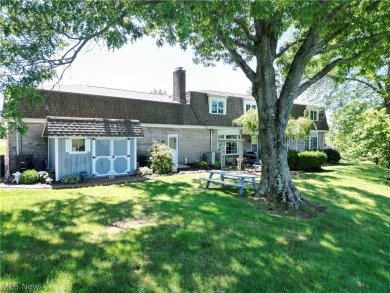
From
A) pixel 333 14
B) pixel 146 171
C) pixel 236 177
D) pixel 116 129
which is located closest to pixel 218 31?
pixel 333 14

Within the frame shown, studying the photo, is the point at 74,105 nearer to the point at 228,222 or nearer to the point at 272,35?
the point at 272,35

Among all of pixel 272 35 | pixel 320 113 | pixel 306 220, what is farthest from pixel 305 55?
pixel 320 113

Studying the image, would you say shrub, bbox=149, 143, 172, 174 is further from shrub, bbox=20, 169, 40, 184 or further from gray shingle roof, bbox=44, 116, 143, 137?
shrub, bbox=20, 169, 40, 184

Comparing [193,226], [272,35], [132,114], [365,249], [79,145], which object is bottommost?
[365,249]

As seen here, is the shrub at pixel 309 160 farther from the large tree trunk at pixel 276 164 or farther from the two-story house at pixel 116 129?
the large tree trunk at pixel 276 164

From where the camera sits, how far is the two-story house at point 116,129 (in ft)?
45.8

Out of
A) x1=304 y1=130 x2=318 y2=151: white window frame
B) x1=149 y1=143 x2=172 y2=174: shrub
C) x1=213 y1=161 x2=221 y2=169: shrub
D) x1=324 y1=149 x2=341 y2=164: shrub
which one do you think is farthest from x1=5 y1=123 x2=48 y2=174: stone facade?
x1=304 y1=130 x2=318 y2=151: white window frame

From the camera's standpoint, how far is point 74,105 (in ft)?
53.3

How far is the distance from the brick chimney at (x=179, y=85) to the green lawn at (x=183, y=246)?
1345 centimetres

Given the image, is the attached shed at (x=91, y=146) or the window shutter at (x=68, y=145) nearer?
the attached shed at (x=91, y=146)

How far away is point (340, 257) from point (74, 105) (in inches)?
606

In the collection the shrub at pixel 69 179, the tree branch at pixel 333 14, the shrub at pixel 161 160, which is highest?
the tree branch at pixel 333 14

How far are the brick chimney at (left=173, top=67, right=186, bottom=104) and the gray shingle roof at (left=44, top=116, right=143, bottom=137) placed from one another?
6.45m

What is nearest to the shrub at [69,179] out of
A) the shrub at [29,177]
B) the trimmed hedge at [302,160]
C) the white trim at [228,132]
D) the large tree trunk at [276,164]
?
the shrub at [29,177]
